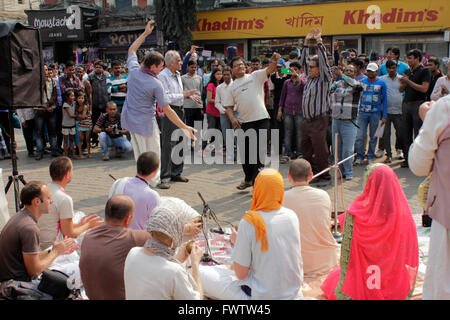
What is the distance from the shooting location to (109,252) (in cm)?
316

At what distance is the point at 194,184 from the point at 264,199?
473 centimetres

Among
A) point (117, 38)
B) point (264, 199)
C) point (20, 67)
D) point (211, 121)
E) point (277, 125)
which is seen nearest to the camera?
point (264, 199)

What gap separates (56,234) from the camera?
4.36 metres

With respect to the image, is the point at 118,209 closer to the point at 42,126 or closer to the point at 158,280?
the point at 158,280

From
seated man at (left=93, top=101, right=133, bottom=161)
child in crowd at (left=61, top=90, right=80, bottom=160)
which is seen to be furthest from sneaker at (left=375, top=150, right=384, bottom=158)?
child in crowd at (left=61, top=90, right=80, bottom=160)

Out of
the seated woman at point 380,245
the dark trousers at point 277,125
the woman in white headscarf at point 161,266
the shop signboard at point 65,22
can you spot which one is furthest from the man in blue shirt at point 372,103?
the shop signboard at point 65,22

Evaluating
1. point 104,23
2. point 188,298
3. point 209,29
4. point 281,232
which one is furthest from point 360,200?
point 104,23

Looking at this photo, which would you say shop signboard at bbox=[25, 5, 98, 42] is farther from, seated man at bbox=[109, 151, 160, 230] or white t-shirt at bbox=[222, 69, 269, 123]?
seated man at bbox=[109, 151, 160, 230]

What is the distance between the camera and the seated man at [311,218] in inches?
160

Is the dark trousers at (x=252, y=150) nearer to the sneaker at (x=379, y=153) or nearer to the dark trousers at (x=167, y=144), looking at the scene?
the dark trousers at (x=167, y=144)

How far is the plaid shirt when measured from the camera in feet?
25.2

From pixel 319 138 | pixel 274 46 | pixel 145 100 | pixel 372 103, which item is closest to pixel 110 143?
pixel 145 100

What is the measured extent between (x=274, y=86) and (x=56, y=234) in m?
6.73

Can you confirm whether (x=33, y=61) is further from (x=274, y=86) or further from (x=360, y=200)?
(x=274, y=86)
